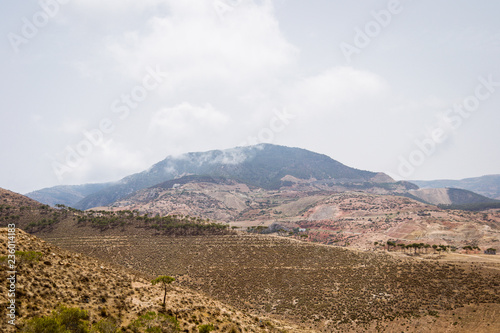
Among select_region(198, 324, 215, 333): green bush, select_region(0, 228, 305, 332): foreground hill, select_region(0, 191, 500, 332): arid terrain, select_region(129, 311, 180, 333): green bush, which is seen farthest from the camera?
select_region(0, 191, 500, 332): arid terrain

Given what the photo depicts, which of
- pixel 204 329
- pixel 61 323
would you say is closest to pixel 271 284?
pixel 204 329

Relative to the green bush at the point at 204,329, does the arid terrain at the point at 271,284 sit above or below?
below

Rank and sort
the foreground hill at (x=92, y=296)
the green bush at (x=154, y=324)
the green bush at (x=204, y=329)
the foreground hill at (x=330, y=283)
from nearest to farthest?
1. the foreground hill at (x=92, y=296)
2. the green bush at (x=154, y=324)
3. the green bush at (x=204, y=329)
4. the foreground hill at (x=330, y=283)

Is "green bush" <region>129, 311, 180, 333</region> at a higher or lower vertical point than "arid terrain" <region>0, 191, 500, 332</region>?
higher

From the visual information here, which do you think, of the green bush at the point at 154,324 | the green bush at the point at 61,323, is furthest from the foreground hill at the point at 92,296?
the green bush at the point at 61,323

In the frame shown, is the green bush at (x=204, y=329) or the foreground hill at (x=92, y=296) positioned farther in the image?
the green bush at (x=204, y=329)

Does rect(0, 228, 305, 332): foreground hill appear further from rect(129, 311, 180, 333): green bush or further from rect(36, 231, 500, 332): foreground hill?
rect(36, 231, 500, 332): foreground hill

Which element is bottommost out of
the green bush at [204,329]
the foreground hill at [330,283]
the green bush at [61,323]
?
the foreground hill at [330,283]

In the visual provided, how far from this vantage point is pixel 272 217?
650 ft

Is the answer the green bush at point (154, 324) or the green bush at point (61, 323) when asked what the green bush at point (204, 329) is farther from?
the green bush at point (61, 323)

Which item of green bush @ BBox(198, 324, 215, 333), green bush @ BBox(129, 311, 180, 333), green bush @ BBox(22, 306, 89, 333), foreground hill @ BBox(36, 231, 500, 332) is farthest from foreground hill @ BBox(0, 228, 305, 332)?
foreground hill @ BBox(36, 231, 500, 332)

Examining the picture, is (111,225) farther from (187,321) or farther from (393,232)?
(393,232)

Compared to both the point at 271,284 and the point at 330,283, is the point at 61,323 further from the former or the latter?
the point at 330,283

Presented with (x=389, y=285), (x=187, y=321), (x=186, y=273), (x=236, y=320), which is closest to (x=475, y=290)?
(x=389, y=285)
